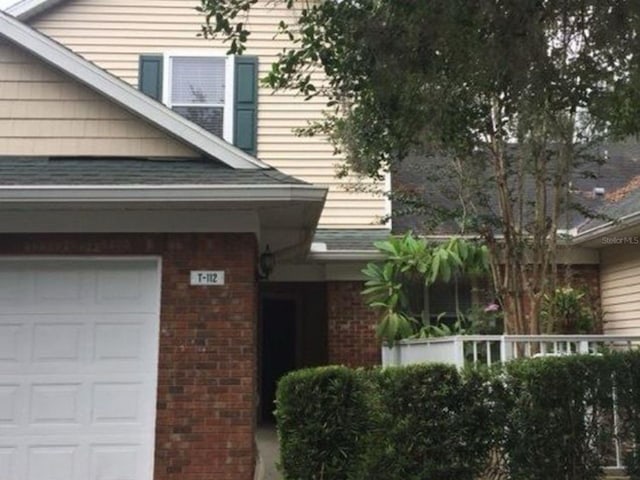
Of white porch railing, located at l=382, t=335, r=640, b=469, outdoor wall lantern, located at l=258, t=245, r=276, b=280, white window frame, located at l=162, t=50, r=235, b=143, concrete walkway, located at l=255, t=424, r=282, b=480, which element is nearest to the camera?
white porch railing, located at l=382, t=335, r=640, b=469

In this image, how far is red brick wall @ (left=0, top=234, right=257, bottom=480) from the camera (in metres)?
6.69

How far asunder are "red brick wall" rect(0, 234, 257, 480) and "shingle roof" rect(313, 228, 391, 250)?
14.6 feet

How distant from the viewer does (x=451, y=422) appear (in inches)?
239

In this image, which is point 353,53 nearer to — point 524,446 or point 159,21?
point 524,446

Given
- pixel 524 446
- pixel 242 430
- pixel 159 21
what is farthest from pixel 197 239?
pixel 159 21

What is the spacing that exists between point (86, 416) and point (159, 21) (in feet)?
27.2

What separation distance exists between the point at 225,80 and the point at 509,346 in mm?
7028

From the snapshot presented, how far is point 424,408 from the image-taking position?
238 inches

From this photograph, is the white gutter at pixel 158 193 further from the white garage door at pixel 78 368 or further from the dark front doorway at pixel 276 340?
the dark front doorway at pixel 276 340

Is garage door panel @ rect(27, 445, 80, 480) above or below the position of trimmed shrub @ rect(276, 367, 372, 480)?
below

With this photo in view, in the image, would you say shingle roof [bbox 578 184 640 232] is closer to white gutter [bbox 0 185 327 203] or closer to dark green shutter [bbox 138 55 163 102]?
white gutter [bbox 0 185 327 203]

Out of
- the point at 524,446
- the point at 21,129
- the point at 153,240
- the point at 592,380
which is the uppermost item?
the point at 21,129

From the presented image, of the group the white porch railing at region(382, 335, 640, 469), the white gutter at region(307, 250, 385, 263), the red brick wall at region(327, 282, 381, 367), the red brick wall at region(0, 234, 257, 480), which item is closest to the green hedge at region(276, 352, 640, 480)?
the red brick wall at region(0, 234, 257, 480)

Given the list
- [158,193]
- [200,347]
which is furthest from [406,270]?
[158,193]
